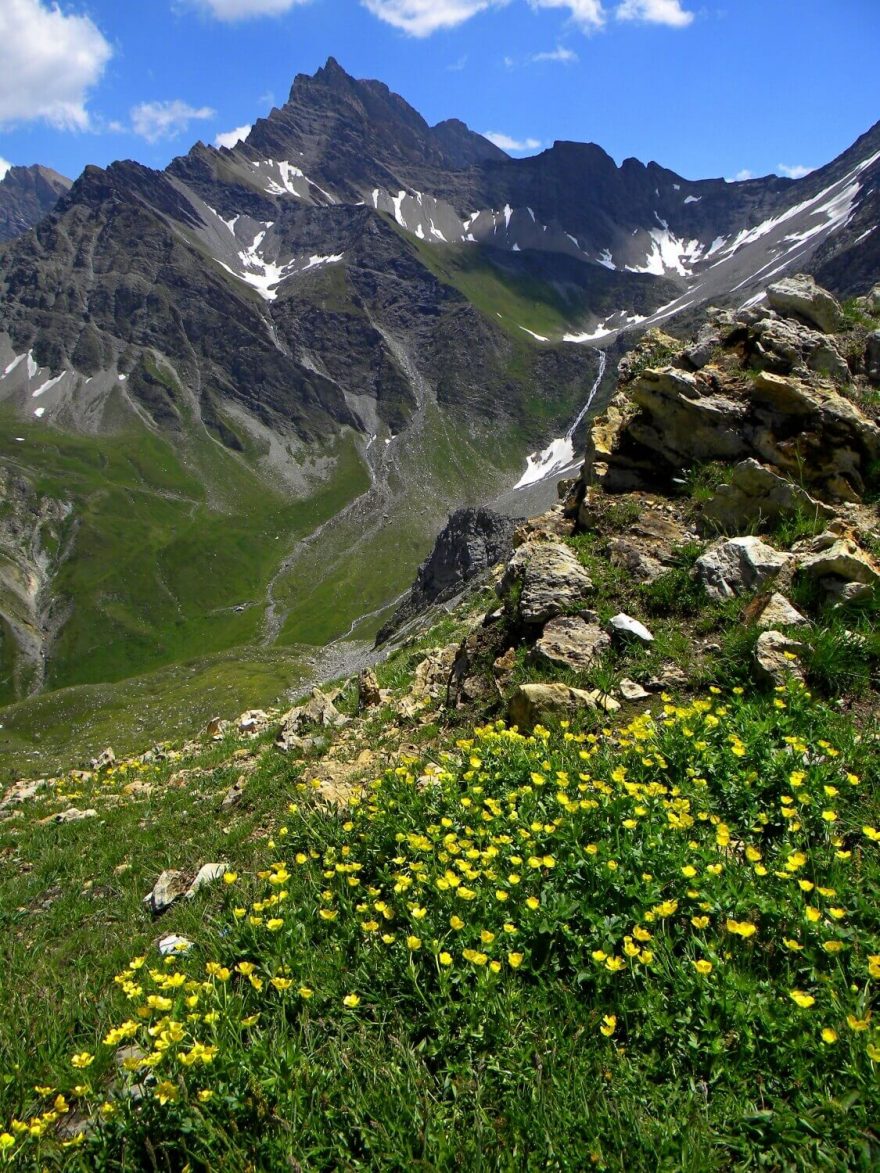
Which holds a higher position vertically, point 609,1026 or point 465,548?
point 609,1026

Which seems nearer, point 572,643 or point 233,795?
point 572,643

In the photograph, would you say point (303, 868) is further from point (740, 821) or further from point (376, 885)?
point (740, 821)

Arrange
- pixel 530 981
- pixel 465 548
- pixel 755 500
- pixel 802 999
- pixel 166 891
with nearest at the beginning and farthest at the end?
pixel 802 999 < pixel 530 981 < pixel 166 891 < pixel 755 500 < pixel 465 548

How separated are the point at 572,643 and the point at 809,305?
11.4 meters

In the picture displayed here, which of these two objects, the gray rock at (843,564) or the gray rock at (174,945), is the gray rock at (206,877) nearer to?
the gray rock at (174,945)

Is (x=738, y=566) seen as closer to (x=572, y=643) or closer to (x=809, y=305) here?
(x=572, y=643)

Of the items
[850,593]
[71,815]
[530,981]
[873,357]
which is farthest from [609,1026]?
[873,357]

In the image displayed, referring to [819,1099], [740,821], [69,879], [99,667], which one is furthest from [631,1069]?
[99,667]

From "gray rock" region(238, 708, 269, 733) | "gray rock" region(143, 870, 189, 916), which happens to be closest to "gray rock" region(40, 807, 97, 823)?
"gray rock" region(143, 870, 189, 916)

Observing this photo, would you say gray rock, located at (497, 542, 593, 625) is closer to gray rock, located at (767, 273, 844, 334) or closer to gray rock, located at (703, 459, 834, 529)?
gray rock, located at (703, 459, 834, 529)

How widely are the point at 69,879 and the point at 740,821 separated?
9.16 m

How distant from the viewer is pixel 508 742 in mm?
7996

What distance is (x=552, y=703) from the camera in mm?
9023

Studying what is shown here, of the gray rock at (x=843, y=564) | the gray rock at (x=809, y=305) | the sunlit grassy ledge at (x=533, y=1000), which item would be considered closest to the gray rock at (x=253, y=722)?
the sunlit grassy ledge at (x=533, y=1000)
